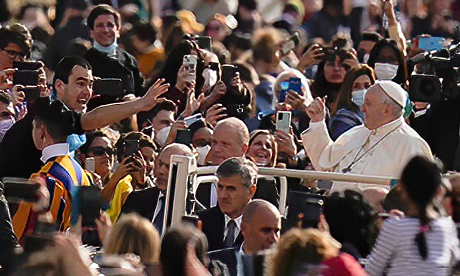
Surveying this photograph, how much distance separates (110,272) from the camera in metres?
7.08

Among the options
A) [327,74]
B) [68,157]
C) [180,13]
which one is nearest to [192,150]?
[68,157]

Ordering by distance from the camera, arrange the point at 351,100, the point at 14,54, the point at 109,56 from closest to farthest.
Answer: the point at 351,100 < the point at 14,54 < the point at 109,56

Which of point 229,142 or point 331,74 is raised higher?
point 331,74

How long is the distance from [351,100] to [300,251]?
5.43m

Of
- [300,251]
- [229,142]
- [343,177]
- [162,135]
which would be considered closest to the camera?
[300,251]

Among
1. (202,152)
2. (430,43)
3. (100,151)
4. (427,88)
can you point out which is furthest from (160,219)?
(430,43)

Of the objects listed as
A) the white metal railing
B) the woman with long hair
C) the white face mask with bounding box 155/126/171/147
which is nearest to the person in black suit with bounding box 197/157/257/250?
the white metal railing

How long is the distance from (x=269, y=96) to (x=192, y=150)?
3890 mm

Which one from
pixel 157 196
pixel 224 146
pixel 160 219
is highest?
pixel 224 146

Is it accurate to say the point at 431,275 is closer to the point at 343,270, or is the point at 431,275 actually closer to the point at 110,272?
the point at 343,270

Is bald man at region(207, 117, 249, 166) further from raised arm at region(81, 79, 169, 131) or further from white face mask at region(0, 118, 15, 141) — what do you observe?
white face mask at region(0, 118, 15, 141)

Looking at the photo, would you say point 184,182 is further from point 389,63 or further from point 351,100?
point 389,63

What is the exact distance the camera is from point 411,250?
8.21 metres

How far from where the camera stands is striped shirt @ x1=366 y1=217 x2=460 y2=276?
26.9 feet
